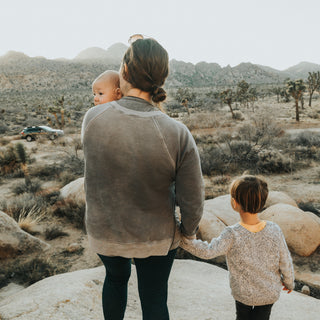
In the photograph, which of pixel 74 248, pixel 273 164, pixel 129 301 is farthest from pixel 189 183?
pixel 273 164

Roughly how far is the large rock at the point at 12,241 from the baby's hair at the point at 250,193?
3.75 metres

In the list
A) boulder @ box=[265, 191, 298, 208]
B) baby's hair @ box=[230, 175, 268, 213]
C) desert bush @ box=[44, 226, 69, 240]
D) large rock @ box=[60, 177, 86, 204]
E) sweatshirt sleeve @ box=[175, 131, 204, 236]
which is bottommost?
desert bush @ box=[44, 226, 69, 240]

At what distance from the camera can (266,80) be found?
11338 centimetres

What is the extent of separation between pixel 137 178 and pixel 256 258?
943 mm

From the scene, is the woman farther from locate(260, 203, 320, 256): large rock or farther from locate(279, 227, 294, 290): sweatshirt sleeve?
locate(260, 203, 320, 256): large rock

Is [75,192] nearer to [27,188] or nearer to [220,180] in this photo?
[27,188]

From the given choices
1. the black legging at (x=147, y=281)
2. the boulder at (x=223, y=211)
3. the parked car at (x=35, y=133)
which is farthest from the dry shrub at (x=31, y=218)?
the parked car at (x=35, y=133)

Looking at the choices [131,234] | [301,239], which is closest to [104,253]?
[131,234]

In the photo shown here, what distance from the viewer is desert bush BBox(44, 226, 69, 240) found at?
483 cm

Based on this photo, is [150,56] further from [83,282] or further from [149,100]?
[83,282]

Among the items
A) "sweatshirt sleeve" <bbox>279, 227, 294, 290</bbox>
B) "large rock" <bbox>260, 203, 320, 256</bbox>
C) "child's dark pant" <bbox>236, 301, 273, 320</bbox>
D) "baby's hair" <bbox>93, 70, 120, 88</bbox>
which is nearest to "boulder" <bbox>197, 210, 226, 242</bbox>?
"large rock" <bbox>260, 203, 320, 256</bbox>

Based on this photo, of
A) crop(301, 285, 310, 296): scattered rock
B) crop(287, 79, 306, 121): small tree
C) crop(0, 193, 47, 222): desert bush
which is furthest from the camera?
crop(287, 79, 306, 121): small tree

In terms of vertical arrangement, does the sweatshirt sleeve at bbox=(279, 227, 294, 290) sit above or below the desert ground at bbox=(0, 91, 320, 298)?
above

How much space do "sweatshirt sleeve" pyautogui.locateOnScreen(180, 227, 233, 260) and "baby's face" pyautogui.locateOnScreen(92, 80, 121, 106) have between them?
1040mm
